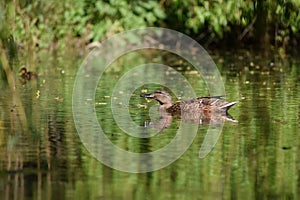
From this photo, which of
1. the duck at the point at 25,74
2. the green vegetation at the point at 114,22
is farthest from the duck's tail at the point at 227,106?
the green vegetation at the point at 114,22

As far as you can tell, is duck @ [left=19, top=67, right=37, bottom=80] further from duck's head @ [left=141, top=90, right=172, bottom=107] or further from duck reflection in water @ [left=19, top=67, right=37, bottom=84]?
duck's head @ [left=141, top=90, right=172, bottom=107]

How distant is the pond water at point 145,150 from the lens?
845cm

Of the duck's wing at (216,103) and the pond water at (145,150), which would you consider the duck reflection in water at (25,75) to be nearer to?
the pond water at (145,150)

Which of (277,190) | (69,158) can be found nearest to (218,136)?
(69,158)

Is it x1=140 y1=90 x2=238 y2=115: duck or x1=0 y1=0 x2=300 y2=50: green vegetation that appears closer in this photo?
x1=140 y1=90 x2=238 y2=115: duck

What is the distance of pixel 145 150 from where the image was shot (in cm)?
1012

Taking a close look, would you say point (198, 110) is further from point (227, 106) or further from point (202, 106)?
point (227, 106)

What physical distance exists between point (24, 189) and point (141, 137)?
2702mm

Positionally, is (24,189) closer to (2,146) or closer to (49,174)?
(49,174)

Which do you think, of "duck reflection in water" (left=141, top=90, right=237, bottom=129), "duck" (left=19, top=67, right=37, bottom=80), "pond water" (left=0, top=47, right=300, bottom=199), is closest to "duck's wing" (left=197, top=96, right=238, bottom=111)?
"duck reflection in water" (left=141, top=90, right=237, bottom=129)

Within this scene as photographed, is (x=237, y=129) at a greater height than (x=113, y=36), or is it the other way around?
(x=113, y=36)

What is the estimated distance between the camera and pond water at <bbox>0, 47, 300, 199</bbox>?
8445mm

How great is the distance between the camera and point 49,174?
8992mm

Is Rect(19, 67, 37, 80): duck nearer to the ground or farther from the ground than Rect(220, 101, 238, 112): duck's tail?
farther from the ground
